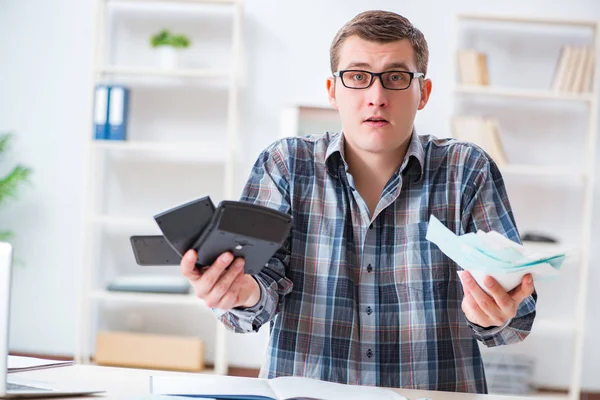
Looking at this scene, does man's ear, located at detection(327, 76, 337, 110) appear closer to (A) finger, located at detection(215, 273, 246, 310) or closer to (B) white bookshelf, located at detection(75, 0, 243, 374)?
(A) finger, located at detection(215, 273, 246, 310)

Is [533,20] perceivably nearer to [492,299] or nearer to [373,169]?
[373,169]

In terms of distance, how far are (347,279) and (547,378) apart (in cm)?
288

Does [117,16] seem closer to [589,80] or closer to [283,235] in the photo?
[589,80]

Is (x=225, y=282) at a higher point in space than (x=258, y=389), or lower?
higher

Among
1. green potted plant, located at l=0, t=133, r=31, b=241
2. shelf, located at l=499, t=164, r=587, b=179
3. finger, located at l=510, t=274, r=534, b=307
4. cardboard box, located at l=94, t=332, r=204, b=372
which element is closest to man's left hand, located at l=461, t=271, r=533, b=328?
finger, located at l=510, t=274, r=534, b=307

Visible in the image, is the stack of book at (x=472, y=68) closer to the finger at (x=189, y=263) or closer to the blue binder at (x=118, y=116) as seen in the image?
the blue binder at (x=118, y=116)

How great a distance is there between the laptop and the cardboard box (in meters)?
2.72

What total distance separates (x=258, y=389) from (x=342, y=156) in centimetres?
62

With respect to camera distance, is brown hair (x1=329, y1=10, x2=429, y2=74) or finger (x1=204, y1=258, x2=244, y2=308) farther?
brown hair (x1=329, y1=10, x2=429, y2=74)

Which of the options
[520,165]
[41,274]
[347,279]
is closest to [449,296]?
[347,279]

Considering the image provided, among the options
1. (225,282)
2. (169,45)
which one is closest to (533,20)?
(169,45)

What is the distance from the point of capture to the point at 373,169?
168 cm

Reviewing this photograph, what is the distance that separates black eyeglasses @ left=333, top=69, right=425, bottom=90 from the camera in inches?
64.0

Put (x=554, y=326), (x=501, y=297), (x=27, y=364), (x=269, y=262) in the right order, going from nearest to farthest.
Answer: (x=501, y=297) → (x=27, y=364) → (x=269, y=262) → (x=554, y=326)
